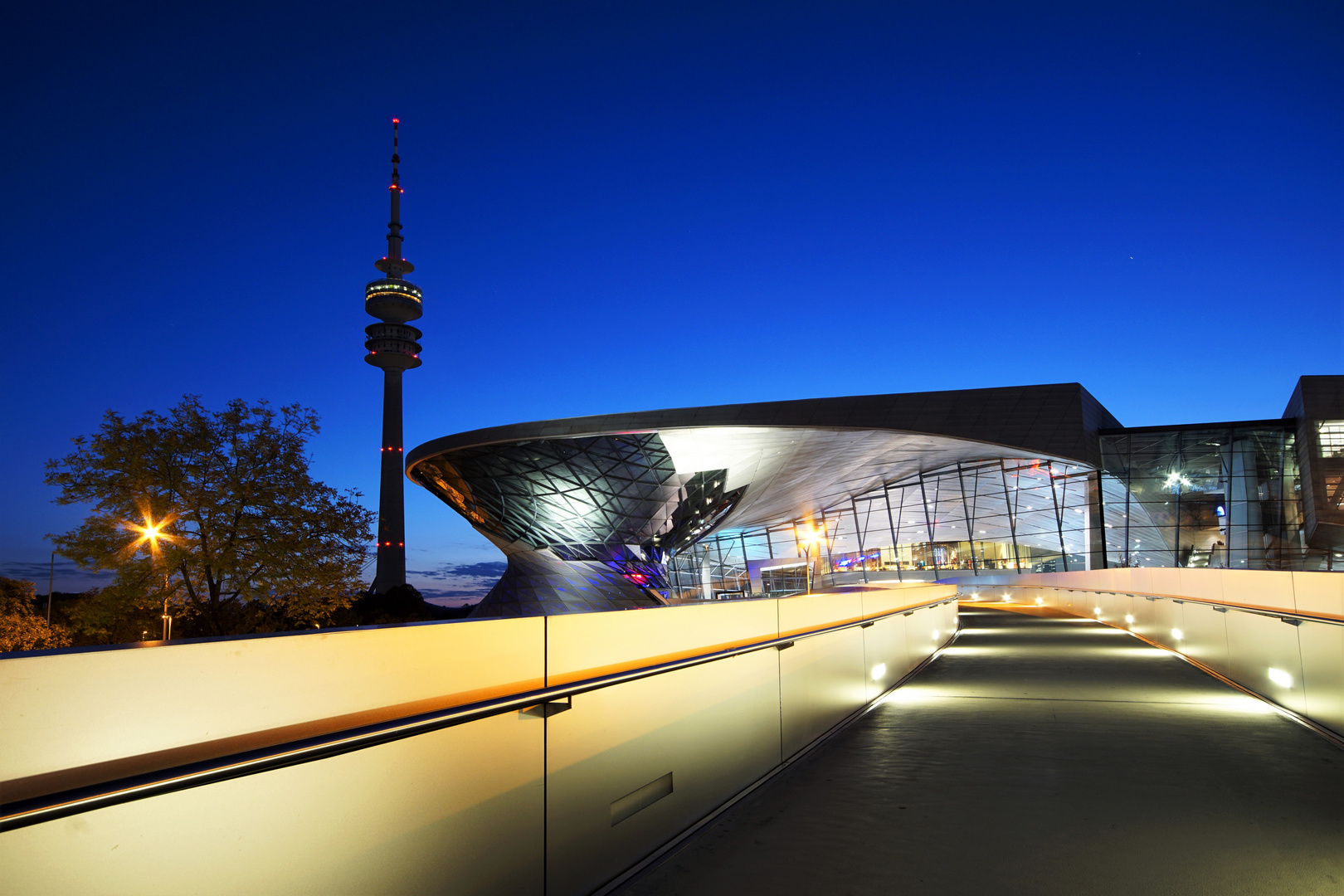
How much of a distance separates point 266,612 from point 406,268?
90.7 meters

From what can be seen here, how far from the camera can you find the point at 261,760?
8.50 feet

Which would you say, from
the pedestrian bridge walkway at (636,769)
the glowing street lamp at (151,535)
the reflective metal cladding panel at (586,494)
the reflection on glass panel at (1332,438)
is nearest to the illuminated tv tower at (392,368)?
the reflective metal cladding panel at (586,494)

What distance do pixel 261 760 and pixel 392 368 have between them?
114031 mm

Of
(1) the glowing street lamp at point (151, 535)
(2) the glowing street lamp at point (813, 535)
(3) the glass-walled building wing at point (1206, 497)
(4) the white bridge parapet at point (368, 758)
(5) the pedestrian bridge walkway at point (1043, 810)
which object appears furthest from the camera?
(2) the glowing street lamp at point (813, 535)

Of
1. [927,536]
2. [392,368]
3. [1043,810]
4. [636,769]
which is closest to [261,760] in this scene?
[636,769]

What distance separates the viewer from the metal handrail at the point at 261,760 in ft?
7.04

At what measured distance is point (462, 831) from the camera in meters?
3.35

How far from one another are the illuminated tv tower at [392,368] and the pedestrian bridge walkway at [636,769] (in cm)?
10434

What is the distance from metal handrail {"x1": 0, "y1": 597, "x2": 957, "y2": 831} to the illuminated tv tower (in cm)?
10787

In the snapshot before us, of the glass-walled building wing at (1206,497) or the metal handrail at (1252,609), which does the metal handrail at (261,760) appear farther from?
the glass-walled building wing at (1206,497)

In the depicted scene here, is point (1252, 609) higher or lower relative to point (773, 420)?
lower

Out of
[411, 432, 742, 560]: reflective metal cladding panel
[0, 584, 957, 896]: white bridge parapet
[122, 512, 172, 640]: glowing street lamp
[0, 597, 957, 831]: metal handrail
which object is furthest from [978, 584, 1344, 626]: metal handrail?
[122, 512, 172, 640]: glowing street lamp

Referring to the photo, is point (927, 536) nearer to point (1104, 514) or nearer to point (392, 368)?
point (1104, 514)

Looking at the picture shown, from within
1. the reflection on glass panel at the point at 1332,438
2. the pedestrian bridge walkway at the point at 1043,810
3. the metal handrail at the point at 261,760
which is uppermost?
the reflection on glass panel at the point at 1332,438
